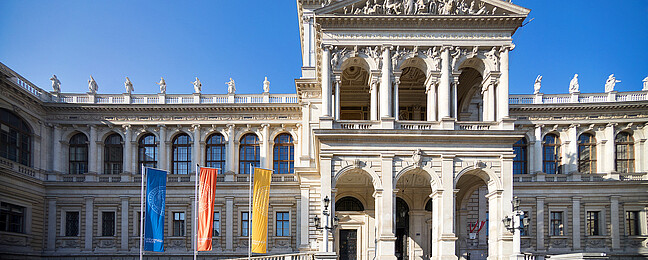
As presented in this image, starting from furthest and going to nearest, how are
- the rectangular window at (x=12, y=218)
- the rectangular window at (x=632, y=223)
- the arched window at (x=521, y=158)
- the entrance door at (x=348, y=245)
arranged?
the arched window at (x=521, y=158) < the rectangular window at (x=632, y=223) < the rectangular window at (x=12, y=218) < the entrance door at (x=348, y=245)

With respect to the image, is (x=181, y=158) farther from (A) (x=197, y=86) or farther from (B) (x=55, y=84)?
(B) (x=55, y=84)

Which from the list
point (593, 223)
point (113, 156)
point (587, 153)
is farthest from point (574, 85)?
point (113, 156)

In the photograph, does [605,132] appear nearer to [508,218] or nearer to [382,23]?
[508,218]

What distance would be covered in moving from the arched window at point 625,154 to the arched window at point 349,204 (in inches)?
897

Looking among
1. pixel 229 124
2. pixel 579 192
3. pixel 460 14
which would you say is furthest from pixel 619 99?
pixel 229 124

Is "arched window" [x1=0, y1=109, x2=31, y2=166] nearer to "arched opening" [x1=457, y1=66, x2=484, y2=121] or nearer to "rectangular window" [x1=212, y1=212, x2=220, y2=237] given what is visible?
"rectangular window" [x1=212, y1=212, x2=220, y2=237]

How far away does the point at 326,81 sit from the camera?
30.2 m

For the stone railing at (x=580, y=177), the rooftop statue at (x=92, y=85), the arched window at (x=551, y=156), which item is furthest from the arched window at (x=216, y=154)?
the arched window at (x=551, y=156)

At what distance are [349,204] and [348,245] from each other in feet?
9.45

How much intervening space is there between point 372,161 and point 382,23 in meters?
8.25

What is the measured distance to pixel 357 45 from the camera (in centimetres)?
3066

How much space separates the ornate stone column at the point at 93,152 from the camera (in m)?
43.7

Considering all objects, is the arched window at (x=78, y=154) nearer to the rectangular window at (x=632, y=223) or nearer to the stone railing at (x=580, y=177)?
the stone railing at (x=580, y=177)

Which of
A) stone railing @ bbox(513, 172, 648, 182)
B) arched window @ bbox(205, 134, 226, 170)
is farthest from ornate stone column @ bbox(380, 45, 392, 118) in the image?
arched window @ bbox(205, 134, 226, 170)
